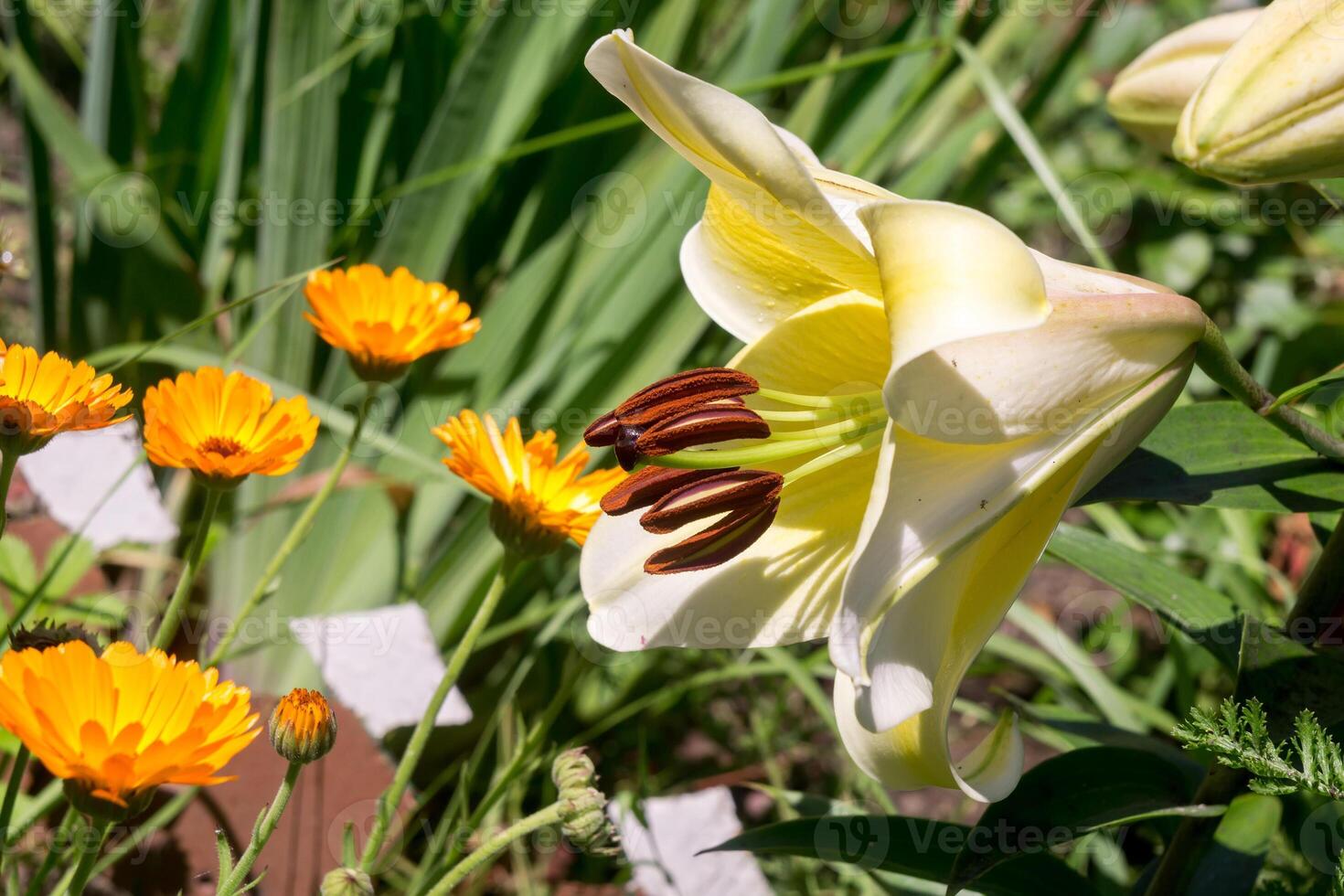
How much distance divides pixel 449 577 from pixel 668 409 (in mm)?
755

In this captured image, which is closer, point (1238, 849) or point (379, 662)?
point (1238, 849)

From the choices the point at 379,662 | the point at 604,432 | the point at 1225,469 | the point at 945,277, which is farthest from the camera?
the point at 379,662

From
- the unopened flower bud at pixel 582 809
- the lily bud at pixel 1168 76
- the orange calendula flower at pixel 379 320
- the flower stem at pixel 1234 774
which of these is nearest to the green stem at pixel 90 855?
the unopened flower bud at pixel 582 809

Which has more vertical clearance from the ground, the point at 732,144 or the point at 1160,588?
the point at 732,144

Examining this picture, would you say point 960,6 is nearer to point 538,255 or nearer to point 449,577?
point 538,255

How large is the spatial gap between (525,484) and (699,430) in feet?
0.67

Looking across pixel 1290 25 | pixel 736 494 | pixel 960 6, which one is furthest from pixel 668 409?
pixel 960 6

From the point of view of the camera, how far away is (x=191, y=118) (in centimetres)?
157

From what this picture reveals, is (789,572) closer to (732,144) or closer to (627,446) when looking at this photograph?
(627,446)

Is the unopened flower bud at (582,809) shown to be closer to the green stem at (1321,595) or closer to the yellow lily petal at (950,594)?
the yellow lily petal at (950,594)

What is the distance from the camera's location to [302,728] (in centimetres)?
56

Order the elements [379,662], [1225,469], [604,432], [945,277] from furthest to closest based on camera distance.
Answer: [379,662] < [1225,469] < [604,432] < [945,277]

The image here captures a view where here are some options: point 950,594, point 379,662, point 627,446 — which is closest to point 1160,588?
point 950,594

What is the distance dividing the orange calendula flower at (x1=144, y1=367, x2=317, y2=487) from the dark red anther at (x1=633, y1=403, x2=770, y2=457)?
20cm
